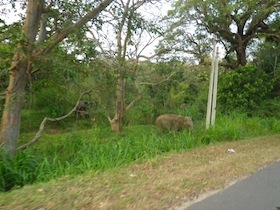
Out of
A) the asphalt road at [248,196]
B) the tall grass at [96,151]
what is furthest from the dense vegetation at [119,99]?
the asphalt road at [248,196]

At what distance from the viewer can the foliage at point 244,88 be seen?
14.6m

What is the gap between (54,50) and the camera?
697 cm

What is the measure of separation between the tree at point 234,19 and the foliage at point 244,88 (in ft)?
6.69

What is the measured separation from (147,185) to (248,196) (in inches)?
59.9

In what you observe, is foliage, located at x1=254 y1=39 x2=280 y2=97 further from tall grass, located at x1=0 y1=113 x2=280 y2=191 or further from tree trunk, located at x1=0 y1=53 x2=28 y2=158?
tree trunk, located at x1=0 y1=53 x2=28 y2=158

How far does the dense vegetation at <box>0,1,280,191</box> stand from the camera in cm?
653

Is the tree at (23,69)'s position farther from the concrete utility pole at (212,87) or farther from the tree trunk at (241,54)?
the tree trunk at (241,54)

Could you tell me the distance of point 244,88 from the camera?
14734 millimetres

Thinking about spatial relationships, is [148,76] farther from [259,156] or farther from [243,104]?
[259,156]

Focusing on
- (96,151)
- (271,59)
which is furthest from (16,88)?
(271,59)

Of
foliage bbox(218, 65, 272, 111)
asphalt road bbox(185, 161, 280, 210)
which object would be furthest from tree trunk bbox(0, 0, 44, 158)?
foliage bbox(218, 65, 272, 111)

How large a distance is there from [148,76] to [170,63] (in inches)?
45.7

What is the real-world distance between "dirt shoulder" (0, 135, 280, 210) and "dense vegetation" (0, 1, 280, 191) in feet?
2.86

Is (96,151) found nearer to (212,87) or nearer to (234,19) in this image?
(212,87)
